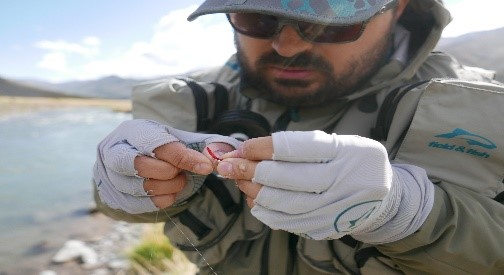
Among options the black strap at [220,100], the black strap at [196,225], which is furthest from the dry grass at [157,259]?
the black strap at [220,100]

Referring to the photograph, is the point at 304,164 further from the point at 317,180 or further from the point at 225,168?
the point at 225,168

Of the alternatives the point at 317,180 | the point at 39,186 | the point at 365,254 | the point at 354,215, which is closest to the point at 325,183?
the point at 317,180

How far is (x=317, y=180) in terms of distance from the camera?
1.21 m

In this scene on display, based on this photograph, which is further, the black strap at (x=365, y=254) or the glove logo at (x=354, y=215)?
the black strap at (x=365, y=254)

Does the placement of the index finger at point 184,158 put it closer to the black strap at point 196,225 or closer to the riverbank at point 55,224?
the black strap at point 196,225

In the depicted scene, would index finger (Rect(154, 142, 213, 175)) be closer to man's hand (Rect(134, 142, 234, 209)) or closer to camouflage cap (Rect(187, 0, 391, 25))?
man's hand (Rect(134, 142, 234, 209))

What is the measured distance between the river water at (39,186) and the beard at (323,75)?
5155 millimetres

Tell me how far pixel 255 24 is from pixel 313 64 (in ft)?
1.11

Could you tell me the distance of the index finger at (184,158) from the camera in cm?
137

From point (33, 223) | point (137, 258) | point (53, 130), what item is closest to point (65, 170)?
point (33, 223)

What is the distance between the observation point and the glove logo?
1.20 m

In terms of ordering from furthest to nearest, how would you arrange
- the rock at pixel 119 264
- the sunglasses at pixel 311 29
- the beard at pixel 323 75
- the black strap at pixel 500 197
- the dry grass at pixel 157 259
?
1. the rock at pixel 119 264
2. the dry grass at pixel 157 259
3. the beard at pixel 323 75
4. the sunglasses at pixel 311 29
5. the black strap at pixel 500 197

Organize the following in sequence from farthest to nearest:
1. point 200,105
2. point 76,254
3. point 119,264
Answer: point 76,254 < point 119,264 < point 200,105

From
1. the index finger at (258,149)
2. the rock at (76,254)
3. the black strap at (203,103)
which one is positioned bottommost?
the rock at (76,254)
